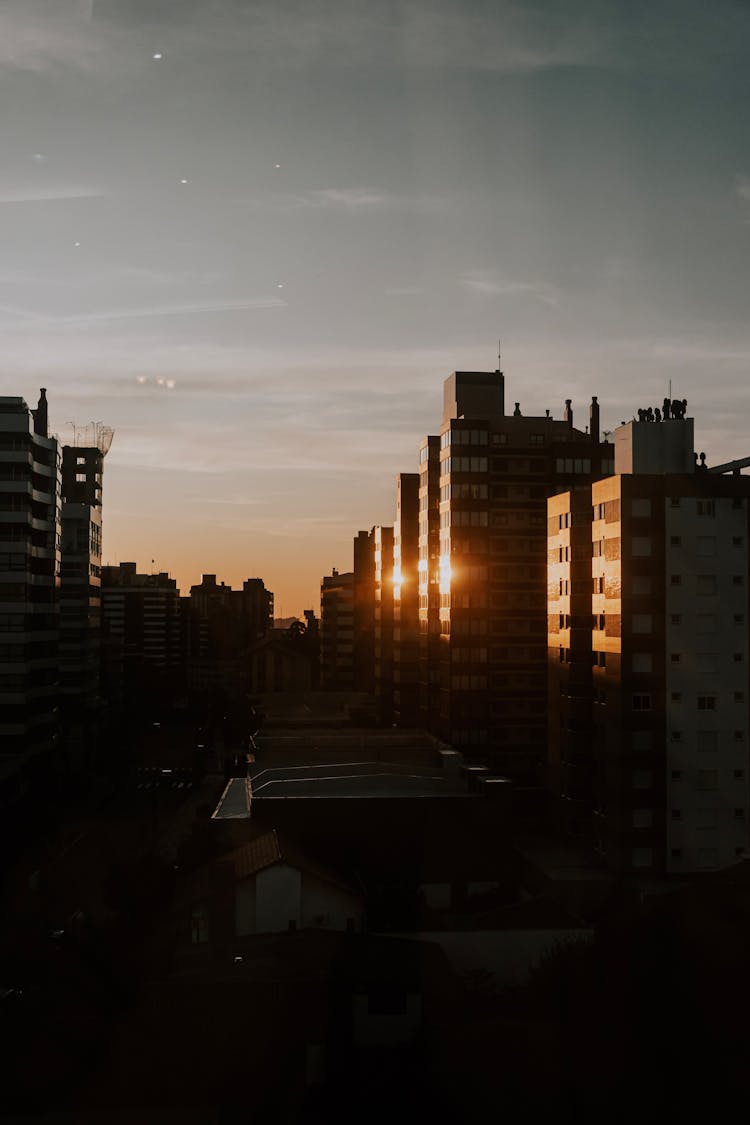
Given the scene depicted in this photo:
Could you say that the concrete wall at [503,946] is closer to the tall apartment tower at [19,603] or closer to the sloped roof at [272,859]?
the sloped roof at [272,859]

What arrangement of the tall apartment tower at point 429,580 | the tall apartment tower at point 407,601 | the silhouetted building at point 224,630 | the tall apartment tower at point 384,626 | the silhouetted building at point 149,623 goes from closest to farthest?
the tall apartment tower at point 429,580
the tall apartment tower at point 407,601
the tall apartment tower at point 384,626
the silhouetted building at point 224,630
the silhouetted building at point 149,623

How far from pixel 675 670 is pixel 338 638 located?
7967cm

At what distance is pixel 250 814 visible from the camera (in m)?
32.7

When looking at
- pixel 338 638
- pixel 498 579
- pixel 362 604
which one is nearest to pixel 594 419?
pixel 498 579

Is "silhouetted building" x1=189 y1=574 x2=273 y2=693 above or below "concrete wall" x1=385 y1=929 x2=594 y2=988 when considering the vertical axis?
above

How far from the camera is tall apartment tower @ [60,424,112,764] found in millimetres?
61844

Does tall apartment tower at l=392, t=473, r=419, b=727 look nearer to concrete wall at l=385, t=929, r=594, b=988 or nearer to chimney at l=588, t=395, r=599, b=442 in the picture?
chimney at l=588, t=395, r=599, b=442

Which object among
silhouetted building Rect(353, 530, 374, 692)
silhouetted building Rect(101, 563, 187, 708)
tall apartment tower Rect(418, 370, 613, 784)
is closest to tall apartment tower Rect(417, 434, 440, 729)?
tall apartment tower Rect(418, 370, 613, 784)

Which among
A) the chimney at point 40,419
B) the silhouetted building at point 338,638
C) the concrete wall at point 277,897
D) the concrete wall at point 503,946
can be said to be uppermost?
the chimney at point 40,419

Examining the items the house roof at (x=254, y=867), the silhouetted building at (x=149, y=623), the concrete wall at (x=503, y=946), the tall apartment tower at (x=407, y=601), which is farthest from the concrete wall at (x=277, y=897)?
the silhouetted building at (x=149, y=623)

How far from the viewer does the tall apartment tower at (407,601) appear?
5706 cm

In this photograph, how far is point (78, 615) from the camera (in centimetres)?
6366

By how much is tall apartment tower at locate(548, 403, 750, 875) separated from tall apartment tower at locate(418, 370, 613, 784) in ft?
41.5

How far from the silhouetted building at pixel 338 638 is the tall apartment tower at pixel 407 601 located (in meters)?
49.9
